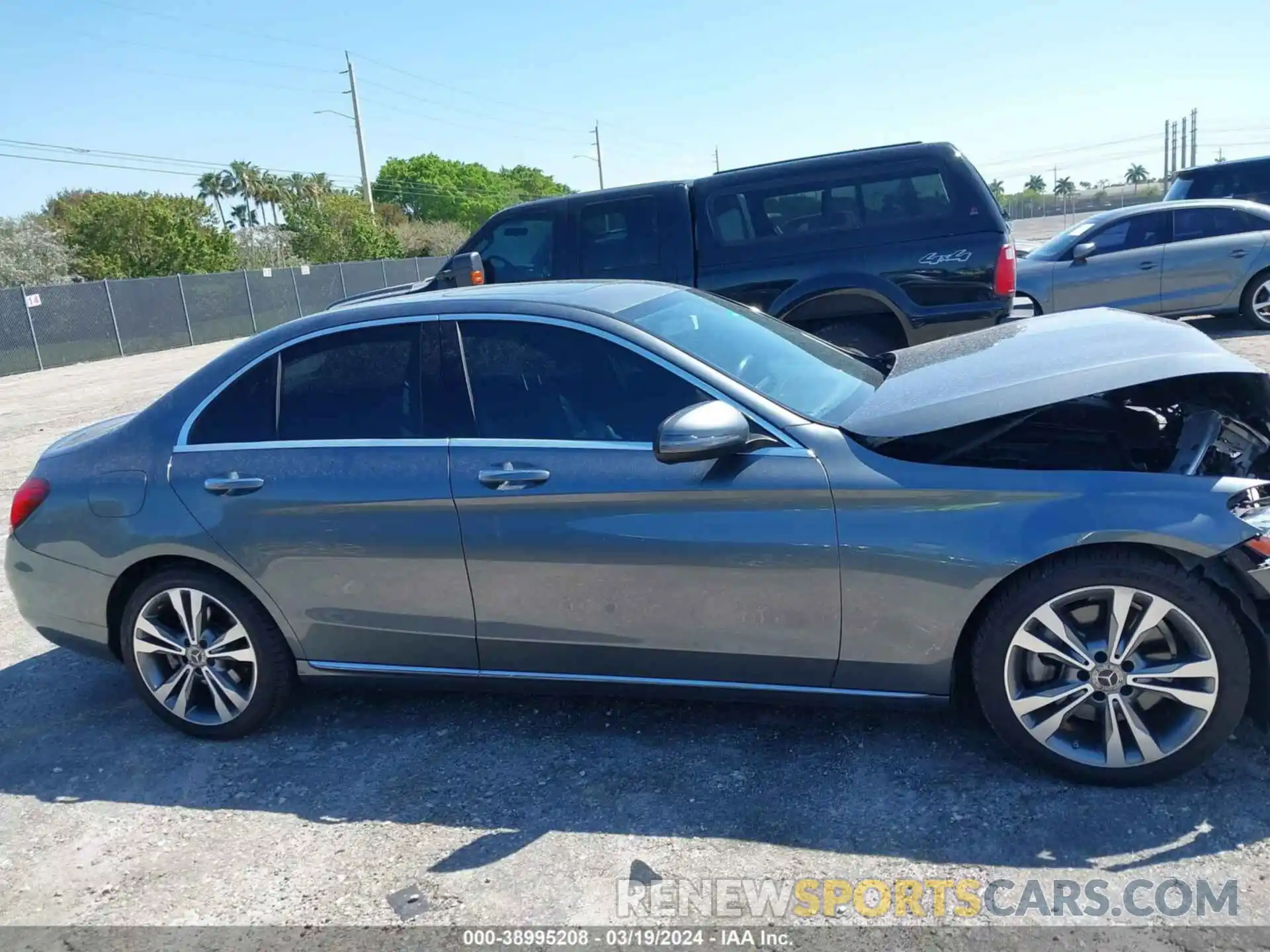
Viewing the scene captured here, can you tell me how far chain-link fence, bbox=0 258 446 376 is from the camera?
2222 centimetres

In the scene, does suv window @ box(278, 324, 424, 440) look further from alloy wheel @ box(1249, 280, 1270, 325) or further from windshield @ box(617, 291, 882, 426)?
alloy wheel @ box(1249, 280, 1270, 325)

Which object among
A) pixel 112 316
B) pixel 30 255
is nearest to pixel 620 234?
pixel 112 316

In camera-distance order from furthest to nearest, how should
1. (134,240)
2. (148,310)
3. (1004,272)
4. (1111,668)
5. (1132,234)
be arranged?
(134,240)
(148,310)
(1132,234)
(1004,272)
(1111,668)

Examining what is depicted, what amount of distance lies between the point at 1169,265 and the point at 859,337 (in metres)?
5.72

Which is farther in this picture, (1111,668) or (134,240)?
(134,240)

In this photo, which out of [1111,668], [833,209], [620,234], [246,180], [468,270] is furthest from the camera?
[246,180]

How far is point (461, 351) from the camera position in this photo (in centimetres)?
357

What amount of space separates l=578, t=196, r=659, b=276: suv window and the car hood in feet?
13.6

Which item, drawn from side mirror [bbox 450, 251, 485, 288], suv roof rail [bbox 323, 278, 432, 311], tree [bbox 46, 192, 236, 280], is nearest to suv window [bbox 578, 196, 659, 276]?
side mirror [bbox 450, 251, 485, 288]

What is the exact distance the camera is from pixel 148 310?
25938mm

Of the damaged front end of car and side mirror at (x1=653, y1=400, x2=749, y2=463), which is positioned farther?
the damaged front end of car

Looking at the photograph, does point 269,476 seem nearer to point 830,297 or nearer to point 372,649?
point 372,649

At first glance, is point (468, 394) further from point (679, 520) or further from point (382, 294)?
point (382, 294)

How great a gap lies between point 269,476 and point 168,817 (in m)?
1.25
